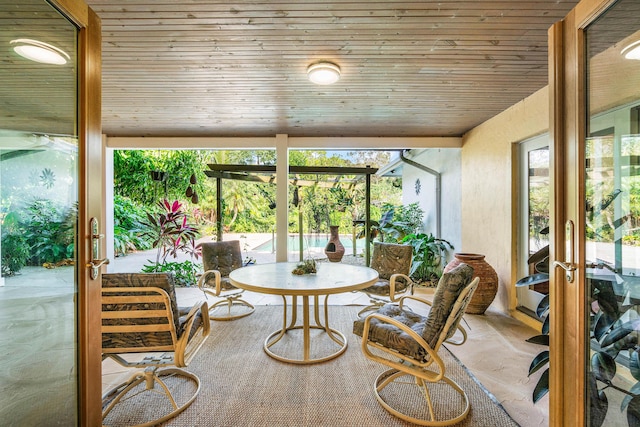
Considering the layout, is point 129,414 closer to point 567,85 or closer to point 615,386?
point 615,386

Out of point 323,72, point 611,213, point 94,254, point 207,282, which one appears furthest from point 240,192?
point 611,213

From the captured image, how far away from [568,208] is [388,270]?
216cm

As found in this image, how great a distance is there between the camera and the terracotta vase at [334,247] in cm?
549

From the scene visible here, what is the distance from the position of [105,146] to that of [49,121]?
3659 mm

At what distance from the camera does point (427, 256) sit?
4.68 meters

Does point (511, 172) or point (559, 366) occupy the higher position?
point (511, 172)

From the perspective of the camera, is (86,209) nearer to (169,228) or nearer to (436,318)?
(436,318)

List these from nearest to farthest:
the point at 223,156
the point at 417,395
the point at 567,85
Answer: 1. the point at 567,85
2. the point at 417,395
3. the point at 223,156

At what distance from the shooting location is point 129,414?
1.71m

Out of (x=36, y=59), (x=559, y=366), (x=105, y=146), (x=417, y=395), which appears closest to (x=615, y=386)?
(x=559, y=366)

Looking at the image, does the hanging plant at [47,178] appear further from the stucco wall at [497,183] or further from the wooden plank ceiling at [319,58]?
the stucco wall at [497,183]

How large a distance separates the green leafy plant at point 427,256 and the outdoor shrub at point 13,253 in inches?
174

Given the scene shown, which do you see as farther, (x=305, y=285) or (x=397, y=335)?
(x=305, y=285)

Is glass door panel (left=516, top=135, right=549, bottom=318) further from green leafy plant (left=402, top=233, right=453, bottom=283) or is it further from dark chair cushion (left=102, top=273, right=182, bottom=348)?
dark chair cushion (left=102, top=273, right=182, bottom=348)
